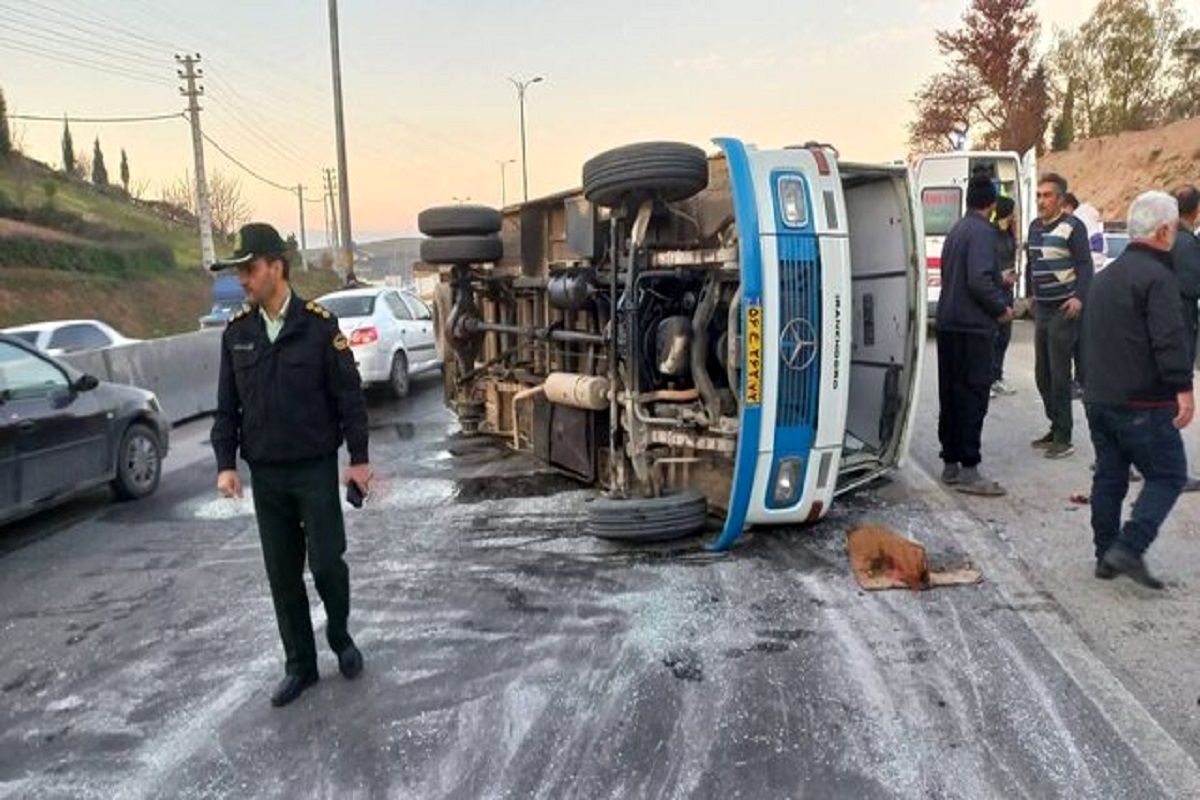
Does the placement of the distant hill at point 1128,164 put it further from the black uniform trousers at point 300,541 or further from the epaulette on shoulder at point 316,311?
the black uniform trousers at point 300,541

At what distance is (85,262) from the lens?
3638 centimetres

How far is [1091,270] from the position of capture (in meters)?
6.74

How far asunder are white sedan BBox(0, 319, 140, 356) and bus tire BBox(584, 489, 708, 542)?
9.08 meters

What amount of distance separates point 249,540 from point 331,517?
8.65 feet

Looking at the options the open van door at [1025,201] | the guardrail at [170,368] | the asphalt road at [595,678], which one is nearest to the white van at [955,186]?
the open van door at [1025,201]

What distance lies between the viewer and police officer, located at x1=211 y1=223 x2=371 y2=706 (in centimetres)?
364

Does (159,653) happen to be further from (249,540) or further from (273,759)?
(249,540)

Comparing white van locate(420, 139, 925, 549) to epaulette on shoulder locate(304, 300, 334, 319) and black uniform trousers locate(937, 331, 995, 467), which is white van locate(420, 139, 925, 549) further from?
epaulette on shoulder locate(304, 300, 334, 319)

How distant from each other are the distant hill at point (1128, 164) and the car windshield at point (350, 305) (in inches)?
1201

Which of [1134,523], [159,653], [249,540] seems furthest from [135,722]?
[1134,523]

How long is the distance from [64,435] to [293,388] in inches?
154

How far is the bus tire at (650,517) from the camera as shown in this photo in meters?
5.12

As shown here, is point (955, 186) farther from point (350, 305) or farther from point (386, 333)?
point (350, 305)

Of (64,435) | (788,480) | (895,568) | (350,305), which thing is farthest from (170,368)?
(895,568)
